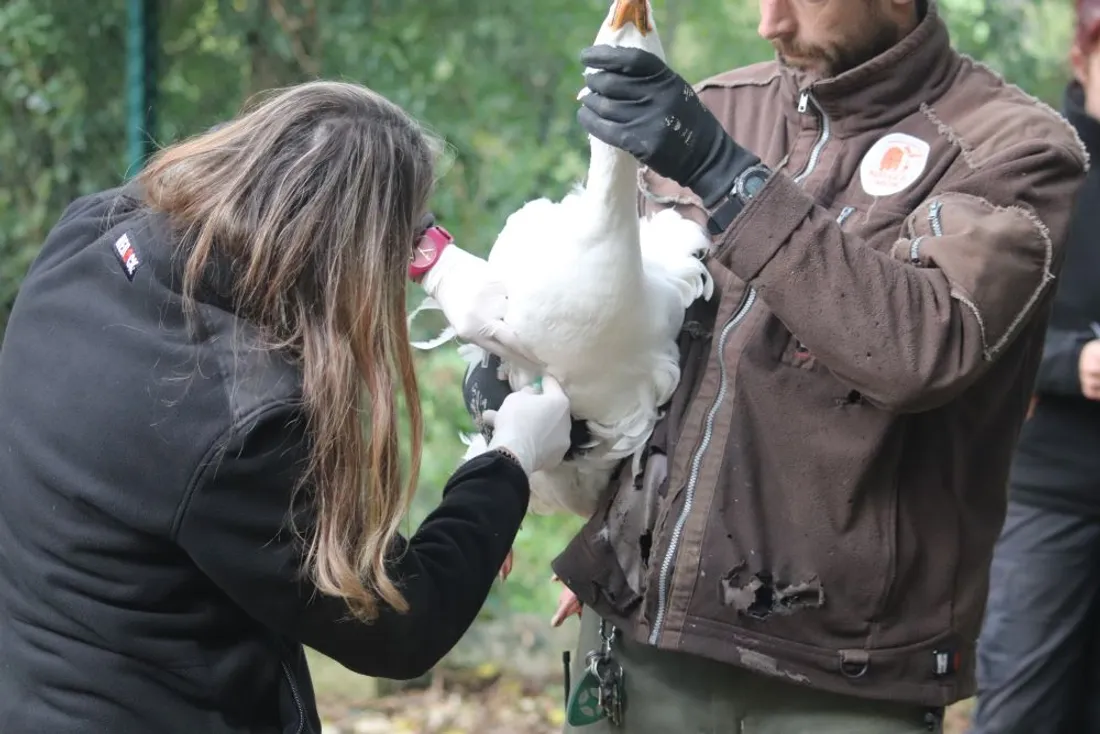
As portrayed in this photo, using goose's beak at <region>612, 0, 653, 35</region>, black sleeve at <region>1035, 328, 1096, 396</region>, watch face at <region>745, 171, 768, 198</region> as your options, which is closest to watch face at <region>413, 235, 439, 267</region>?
goose's beak at <region>612, 0, 653, 35</region>

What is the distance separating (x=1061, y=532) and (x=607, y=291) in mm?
1433

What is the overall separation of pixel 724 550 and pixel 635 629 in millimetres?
206

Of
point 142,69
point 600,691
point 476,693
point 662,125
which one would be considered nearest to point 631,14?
point 662,125

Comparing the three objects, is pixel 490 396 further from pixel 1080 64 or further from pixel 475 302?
pixel 1080 64

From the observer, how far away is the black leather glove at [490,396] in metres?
1.97

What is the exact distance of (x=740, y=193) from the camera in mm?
1620

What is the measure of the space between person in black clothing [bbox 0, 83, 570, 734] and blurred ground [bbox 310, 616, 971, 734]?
2.43m

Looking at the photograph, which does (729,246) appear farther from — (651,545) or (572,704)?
(572,704)

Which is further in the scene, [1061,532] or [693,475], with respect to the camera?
[1061,532]

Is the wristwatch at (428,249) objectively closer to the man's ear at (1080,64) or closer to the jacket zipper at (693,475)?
the jacket zipper at (693,475)

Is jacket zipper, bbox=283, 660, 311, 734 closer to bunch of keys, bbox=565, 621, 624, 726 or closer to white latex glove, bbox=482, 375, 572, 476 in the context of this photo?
white latex glove, bbox=482, 375, 572, 476

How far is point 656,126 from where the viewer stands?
1651 millimetres

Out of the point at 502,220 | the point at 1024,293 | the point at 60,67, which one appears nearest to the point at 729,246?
the point at 1024,293

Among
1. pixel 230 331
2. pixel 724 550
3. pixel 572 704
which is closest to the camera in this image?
pixel 230 331
